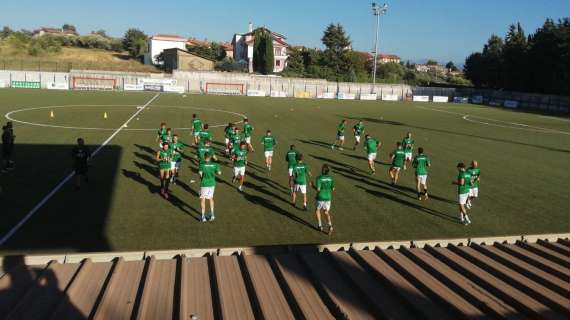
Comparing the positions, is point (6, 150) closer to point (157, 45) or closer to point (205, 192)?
point (205, 192)

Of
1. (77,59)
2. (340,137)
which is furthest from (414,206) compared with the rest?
(77,59)

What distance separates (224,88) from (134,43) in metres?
57.5

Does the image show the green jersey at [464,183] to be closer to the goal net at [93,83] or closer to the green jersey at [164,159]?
the green jersey at [164,159]

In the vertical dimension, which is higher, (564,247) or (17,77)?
(17,77)

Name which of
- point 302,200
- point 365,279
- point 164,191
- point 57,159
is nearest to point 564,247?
point 365,279

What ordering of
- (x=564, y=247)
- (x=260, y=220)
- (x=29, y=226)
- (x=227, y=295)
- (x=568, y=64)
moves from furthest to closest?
(x=568, y=64) < (x=260, y=220) < (x=29, y=226) < (x=564, y=247) < (x=227, y=295)

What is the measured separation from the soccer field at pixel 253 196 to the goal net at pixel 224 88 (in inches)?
1499

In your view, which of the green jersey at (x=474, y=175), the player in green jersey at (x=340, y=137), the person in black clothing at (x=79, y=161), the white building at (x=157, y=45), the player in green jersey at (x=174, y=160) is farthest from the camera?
the white building at (x=157, y=45)

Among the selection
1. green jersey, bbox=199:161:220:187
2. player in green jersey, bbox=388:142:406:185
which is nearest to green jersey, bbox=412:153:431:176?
player in green jersey, bbox=388:142:406:185

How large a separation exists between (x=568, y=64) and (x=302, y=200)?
7175 centimetres

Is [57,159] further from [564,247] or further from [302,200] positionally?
[564,247]

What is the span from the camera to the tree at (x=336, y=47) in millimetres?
100438

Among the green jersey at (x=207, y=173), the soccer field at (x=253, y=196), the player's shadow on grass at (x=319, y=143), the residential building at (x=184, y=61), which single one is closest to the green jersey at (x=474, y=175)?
the soccer field at (x=253, y=196)

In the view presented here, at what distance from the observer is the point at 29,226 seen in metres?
12.9
